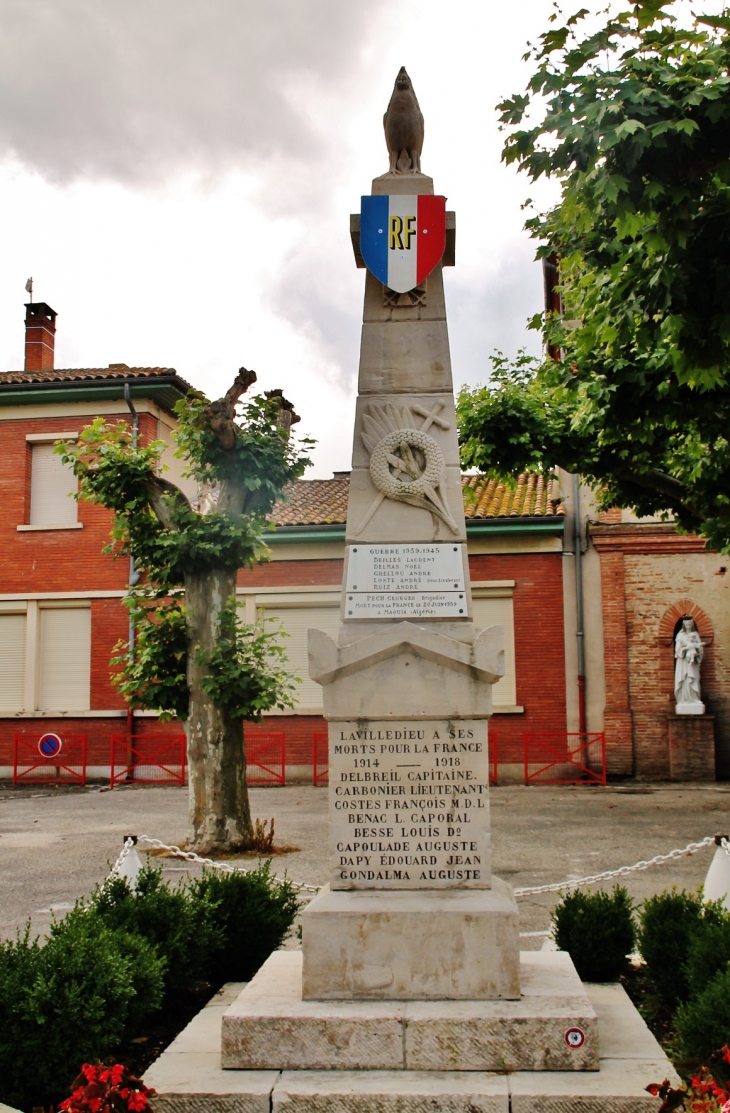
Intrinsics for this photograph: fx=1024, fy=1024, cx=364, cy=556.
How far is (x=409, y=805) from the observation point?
505 centimetres

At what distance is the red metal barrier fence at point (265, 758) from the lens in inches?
808

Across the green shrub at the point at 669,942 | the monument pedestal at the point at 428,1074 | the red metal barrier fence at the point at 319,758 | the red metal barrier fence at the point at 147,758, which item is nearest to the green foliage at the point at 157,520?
the green shrub at the point at 669,942

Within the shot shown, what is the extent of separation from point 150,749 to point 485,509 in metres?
8.43

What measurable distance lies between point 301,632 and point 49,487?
21.2 ft

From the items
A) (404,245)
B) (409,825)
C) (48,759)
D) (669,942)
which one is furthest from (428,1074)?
(48,759)

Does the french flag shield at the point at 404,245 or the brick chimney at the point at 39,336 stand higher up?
the brick chimney at the point at 39,336

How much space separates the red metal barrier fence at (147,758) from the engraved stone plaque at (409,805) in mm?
15580

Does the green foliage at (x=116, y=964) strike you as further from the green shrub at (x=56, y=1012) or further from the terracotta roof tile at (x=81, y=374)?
the terracotta roof tile at (x=81, y=374)

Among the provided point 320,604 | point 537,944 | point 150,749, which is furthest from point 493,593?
point 537,944

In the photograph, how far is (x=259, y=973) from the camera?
5148 millimetres

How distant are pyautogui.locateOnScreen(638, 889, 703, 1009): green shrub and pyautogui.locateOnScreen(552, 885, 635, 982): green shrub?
0.11 meters

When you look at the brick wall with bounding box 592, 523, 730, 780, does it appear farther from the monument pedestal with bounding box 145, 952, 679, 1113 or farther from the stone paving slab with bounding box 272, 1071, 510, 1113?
the stone paving slab with bounding box 272, 1071, 510, 1113

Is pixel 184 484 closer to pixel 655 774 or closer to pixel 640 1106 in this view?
pixel 655 774

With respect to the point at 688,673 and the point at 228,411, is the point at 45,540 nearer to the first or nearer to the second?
the point at 228,411
